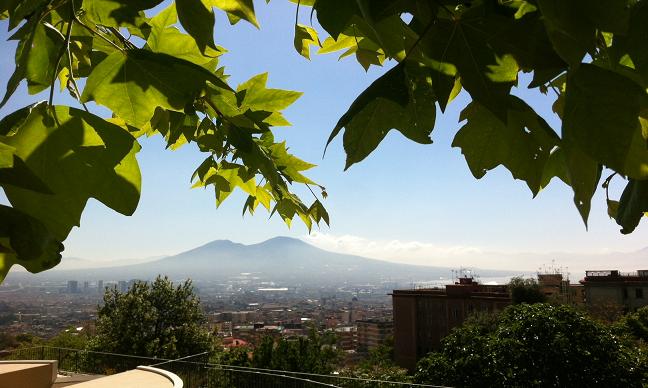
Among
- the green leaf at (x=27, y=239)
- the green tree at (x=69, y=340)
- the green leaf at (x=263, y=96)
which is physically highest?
the green leaf at (x=263, y=96)

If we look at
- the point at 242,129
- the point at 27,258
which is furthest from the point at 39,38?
the point at 242,129

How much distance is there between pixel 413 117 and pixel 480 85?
0.13 metres

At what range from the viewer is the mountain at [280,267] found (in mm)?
140250

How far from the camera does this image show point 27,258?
0.34 m

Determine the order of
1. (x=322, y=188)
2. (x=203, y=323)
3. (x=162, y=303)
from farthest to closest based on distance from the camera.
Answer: (x=203, y=323) < (x=162, y=303) < (x=322, y=188)

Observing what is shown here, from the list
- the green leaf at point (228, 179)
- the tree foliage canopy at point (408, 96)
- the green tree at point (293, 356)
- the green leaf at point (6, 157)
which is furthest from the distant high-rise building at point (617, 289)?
the green leaf at point (6, 157)

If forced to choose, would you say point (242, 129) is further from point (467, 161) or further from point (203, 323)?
point (203, 323)

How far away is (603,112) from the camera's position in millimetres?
334

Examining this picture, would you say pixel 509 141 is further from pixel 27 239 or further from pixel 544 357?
pixel 544 357

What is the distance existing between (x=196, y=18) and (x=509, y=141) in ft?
1.20

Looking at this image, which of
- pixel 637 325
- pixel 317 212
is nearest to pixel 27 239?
pixel 317 212

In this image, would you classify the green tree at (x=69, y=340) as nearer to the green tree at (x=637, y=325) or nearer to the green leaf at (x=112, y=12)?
the green tree at (x=637, y=325)

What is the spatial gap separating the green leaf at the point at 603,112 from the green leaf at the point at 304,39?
669 millimetres

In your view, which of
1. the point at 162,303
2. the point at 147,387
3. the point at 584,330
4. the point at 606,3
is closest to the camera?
the point at 606,3
